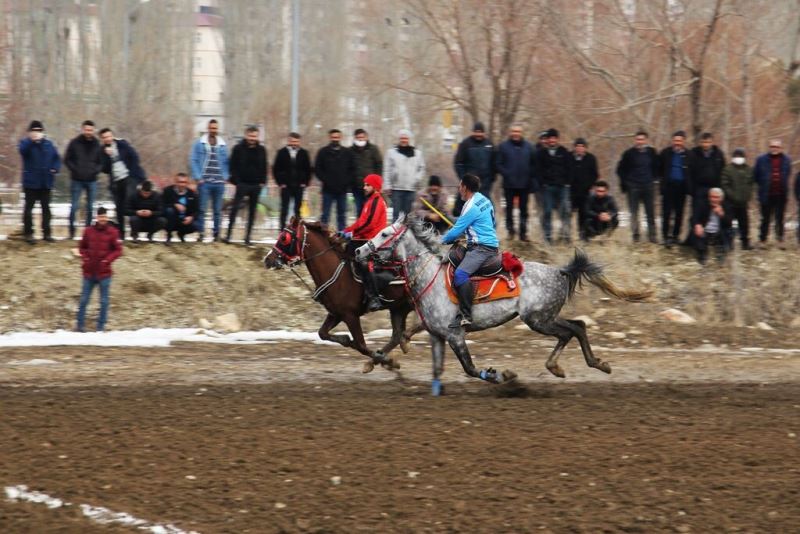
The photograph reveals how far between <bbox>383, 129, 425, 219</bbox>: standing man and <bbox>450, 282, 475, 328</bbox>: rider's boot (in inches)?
284

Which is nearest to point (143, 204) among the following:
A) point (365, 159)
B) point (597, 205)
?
point (365, 159)

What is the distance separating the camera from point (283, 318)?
20250mm

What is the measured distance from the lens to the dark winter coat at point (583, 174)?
21.2m

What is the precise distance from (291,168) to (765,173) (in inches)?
341

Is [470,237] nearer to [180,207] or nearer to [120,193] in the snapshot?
[180,207]

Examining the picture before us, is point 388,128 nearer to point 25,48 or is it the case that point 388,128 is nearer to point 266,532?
point 25,48

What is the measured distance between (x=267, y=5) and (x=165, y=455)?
60326 mm

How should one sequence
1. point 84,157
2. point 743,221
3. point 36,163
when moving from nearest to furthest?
point 36,163 < point 84,157 < point 743,221

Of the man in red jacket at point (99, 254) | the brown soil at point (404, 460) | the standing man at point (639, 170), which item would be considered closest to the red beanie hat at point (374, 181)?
the brown soil at point (404, 460)

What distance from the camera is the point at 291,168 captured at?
2070cm

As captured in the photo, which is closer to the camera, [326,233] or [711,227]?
[326,233]

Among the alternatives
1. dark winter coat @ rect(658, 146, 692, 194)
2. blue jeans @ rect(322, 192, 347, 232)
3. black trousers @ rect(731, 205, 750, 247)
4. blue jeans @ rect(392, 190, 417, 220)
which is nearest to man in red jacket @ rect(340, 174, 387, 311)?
blue jeans @ rect(392, 190, 417, 220)

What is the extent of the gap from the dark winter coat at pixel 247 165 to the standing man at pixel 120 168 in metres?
1.67

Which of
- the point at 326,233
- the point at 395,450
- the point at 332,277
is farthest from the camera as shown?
the point at 326,233
